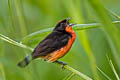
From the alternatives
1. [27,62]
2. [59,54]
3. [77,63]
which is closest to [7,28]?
[27,62]

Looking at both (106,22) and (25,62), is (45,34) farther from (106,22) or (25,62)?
(106,22)

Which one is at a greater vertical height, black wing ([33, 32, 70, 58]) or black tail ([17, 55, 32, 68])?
black tail ([17, 55, 32, 68])

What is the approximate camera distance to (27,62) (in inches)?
40.0

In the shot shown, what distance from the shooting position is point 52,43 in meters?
1.93

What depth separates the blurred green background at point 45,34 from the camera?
91 centimetres

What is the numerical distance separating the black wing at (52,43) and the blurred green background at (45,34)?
2.7 inches

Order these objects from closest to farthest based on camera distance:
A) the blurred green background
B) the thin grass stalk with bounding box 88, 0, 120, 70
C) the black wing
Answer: the thin grass stalk with bounding box 88, 0, 120, 70 < the blurred green background < the black wing

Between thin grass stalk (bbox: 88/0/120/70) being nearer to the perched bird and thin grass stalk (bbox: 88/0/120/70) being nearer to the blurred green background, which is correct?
the blurred green background

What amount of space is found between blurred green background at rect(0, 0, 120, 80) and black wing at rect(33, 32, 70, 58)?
0.07m

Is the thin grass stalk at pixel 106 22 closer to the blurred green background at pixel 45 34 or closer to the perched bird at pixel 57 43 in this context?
the blurred green background at pixel 45 34

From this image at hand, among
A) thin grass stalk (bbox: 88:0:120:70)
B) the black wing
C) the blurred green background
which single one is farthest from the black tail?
the black wing

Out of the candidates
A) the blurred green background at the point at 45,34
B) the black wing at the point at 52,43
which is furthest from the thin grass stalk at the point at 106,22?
the black wing at the point at 52,43

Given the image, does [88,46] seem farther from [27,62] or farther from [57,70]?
[57,70]

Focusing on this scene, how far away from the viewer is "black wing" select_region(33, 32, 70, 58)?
6.12ft
